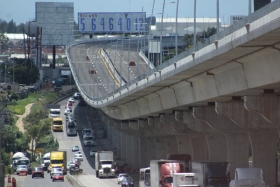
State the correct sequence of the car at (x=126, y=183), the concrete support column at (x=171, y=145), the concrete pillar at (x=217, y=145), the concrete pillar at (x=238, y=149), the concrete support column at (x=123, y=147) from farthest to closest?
the concrete support column at (x=123, y=147) < the concrete support column at (x=171, y=145) < the car at (x=126, y=183) < the concrete pillar at (x=217, y=145) < the concrete pillar at (x=238, y=149)

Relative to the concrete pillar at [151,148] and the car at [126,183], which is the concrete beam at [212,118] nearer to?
the car at [126,183]

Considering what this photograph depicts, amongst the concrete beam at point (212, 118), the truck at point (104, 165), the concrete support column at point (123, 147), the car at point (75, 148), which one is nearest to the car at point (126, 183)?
the concrete beam at point (212, 118)

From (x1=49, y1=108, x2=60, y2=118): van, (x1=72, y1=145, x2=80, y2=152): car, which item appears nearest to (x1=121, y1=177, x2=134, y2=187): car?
(x1=72, y1=145, x2=80, y2=152): car

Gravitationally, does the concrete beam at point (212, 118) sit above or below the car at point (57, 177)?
above

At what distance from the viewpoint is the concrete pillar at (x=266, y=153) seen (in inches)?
2153

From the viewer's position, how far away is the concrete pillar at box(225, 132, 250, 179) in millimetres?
60062

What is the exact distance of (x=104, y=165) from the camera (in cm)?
8962

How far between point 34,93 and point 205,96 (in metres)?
134

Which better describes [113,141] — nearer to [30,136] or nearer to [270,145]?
[30,136]

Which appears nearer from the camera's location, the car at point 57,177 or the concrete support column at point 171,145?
the car at point 57,177

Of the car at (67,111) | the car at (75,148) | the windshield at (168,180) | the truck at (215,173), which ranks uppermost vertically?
the car at (67,111)

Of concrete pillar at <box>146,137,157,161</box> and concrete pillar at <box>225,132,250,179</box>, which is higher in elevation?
concrete pillar at <box>225,132,250,179</box>

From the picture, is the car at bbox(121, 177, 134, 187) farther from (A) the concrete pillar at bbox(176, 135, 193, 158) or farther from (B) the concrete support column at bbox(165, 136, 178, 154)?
(B) the concrete support column at bbox(165, 136, 178, 154)

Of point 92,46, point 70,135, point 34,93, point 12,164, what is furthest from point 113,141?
point 92,46
